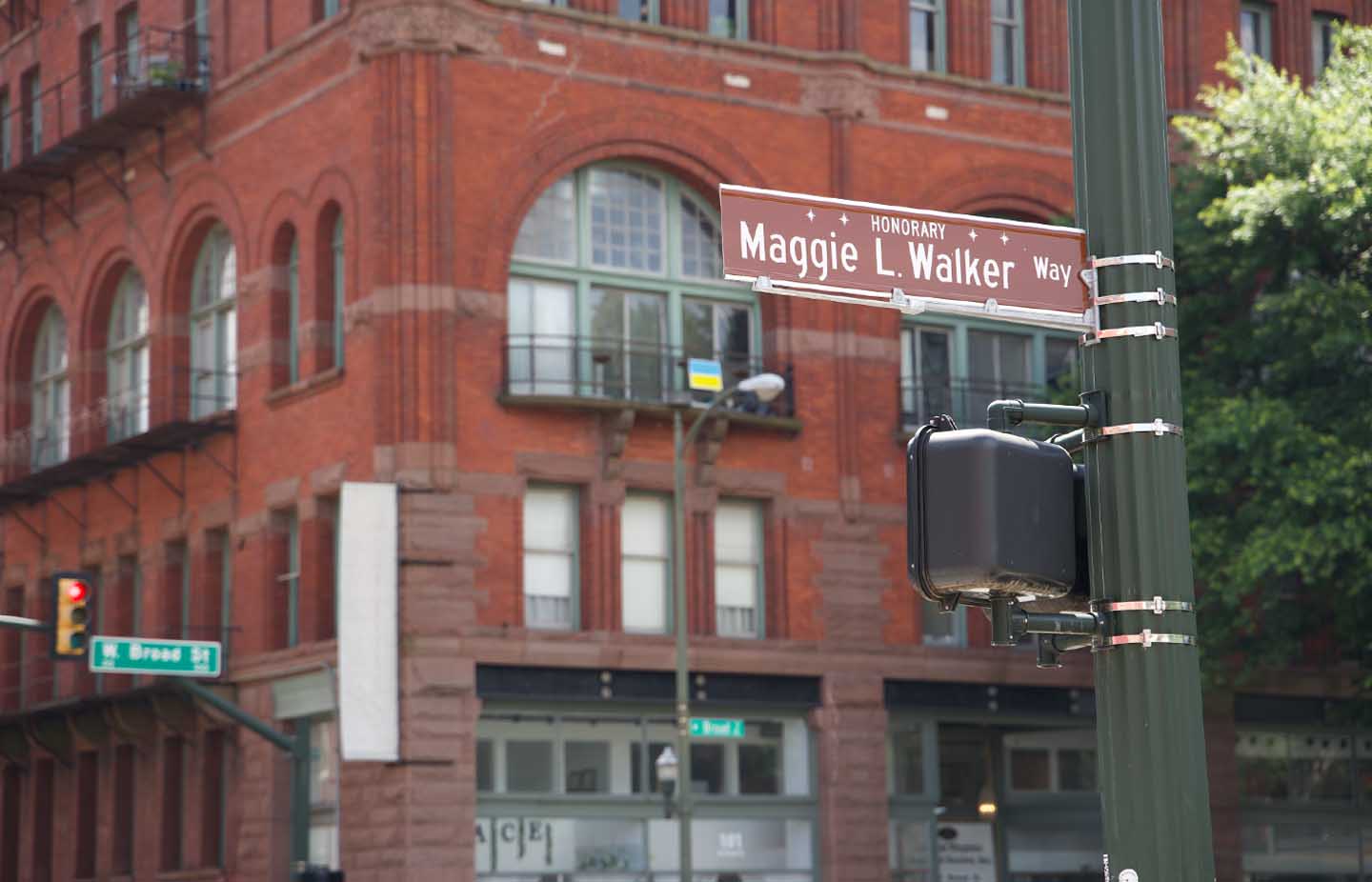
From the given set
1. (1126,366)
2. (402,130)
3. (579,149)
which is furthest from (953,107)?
(1126,366)

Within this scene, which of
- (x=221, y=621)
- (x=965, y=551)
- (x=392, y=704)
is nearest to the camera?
(x=965, y=551)

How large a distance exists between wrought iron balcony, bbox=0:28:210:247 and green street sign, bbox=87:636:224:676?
1328cm

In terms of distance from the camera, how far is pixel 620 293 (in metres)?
39.8

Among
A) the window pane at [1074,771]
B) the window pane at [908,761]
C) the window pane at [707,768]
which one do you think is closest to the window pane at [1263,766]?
the window pane at [1074,771]

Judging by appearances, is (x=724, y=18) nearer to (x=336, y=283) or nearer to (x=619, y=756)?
(x=336, y=283)

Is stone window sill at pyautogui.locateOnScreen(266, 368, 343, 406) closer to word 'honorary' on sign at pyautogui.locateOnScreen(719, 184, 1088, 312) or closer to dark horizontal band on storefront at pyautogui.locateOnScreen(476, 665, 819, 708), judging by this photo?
dark horizontal band on storefront at pyautogui.locateOnScreen(476, 665, 819, 708)

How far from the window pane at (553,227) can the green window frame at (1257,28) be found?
16397 millimetres

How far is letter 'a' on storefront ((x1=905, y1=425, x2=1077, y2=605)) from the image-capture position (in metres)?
5.47

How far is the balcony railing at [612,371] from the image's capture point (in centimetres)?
3825

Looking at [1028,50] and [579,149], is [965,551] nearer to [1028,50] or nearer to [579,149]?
[579,149]

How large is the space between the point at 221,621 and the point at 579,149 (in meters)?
11.1

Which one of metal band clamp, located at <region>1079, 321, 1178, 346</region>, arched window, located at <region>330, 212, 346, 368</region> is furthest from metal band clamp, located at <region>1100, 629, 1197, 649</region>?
arched window, located at <region>330, 212, 346, 368</region>

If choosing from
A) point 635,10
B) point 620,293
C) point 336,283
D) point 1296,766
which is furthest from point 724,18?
point 1296,766

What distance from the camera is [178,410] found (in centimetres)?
4291
